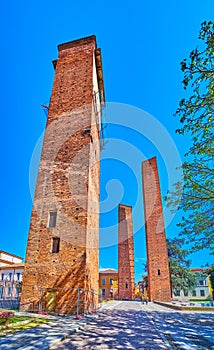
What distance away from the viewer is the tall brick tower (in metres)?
22.3

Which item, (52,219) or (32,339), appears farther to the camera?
(52,219)

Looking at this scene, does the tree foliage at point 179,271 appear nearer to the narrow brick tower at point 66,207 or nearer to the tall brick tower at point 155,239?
the tall brick tower at point 155,239

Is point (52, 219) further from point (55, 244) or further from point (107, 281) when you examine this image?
point (107, 281)

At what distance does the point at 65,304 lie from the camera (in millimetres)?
9344

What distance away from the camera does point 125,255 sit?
3039 centimetres

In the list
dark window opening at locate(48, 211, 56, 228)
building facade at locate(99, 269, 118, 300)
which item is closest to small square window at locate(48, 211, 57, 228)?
dark window opening at locate(48, 211, 56, 228)

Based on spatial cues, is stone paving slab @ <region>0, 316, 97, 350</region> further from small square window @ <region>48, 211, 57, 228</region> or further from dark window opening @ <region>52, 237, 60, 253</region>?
small square window @ <region>48, 211, 57, 228</region>

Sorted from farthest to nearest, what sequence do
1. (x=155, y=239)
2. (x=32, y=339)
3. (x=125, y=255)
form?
(x=125, y=255) < (x=155, y=239) < (x=32, y=339)

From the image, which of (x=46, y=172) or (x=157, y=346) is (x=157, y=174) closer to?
(x=46, y=172)

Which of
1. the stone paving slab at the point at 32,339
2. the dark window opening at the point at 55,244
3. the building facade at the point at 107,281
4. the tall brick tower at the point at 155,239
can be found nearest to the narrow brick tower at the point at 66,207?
the dark window opening at the point at 55,244

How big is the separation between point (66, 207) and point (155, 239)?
51.6 feet

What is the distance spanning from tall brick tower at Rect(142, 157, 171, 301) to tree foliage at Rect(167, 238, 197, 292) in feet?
8.37

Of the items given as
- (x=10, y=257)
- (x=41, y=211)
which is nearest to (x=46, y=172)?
(x=41, y=211)

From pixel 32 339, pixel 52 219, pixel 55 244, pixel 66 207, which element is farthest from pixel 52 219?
pixel 32 339
